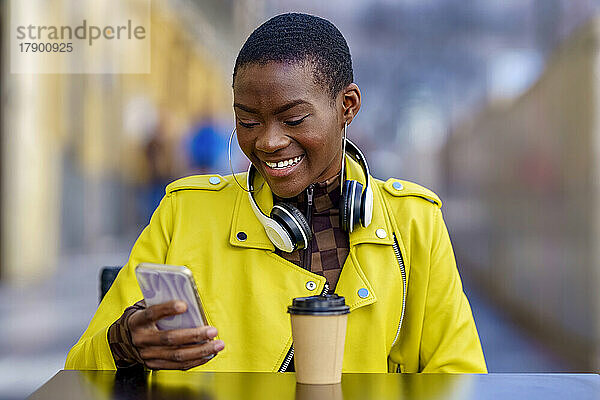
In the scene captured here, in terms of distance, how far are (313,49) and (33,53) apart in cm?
411

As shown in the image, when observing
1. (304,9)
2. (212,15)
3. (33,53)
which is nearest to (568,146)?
(304,9)

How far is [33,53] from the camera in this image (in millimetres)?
5348

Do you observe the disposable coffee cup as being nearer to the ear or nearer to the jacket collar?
the jacket collar

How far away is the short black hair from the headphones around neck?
7.7 inches

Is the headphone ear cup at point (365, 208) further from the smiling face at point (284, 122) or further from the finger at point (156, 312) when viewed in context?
the finger at point (156, 312)

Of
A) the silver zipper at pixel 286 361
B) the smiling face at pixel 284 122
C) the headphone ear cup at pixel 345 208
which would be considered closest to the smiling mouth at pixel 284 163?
the smiling face at pixel 284 122

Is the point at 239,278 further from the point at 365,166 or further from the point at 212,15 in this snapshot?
the point at 212,15

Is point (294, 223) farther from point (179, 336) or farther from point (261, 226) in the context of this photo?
point (179, 336)

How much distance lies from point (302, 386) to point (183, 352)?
19 cm

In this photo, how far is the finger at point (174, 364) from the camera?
1.32m

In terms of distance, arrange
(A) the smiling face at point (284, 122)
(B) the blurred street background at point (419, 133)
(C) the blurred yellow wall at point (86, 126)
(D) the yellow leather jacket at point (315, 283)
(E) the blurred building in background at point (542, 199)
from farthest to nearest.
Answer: (C) the blurred yellow wall at point (86, 126), (B) the blurred street background at point (419, 133), (E) the blurred building in background at point (542, 199), (D) the yellow leather jacket at point (315, 283), (A) the smiling face at point (284, 122)

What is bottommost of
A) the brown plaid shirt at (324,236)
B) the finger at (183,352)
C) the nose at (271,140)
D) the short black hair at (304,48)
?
the finger at (183,352)

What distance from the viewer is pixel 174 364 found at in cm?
133

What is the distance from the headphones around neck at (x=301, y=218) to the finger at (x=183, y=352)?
0.41 m
